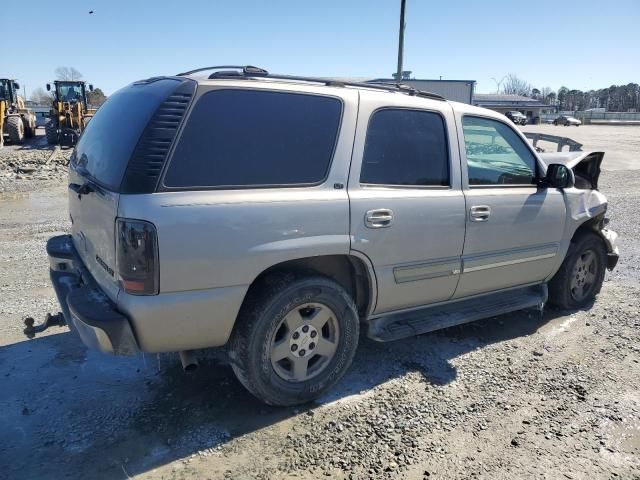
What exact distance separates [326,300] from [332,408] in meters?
0.73

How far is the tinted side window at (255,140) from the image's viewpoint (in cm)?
275

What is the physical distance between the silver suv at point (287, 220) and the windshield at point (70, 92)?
24.3 m

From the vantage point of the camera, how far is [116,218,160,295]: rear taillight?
2570 mm

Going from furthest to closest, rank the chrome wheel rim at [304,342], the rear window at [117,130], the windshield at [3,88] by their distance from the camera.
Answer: the windshield at [3,88], the chrome wheel rim at [304,342], the rear window at [117,130]

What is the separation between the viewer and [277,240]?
291 centimetres

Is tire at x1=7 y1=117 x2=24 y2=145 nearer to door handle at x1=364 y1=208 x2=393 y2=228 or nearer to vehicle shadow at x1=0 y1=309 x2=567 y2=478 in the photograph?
Answer: vehicle shadow at x1=0 y1=309 x2=567 y2=478

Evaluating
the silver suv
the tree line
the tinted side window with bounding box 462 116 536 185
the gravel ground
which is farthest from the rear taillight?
the tree line

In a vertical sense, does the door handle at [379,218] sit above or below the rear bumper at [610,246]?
above

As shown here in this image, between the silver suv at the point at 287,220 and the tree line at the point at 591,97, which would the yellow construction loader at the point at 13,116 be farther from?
the tree line at the point at 591,97

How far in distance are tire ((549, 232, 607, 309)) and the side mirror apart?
0.75 meters

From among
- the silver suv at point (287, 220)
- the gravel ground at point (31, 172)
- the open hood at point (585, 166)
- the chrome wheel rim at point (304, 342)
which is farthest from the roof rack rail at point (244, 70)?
the gravel ground at point (31, 172)

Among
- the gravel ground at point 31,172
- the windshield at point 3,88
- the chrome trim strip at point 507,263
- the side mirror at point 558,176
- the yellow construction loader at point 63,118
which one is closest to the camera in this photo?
the chrome trim strip at point 507,263

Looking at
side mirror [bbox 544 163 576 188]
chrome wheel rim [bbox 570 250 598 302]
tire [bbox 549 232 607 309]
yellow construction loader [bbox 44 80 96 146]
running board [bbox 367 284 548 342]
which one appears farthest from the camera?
yellow construction loader [bbox 44 80 96 146]

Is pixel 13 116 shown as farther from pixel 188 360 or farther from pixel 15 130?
pixel 188 360
